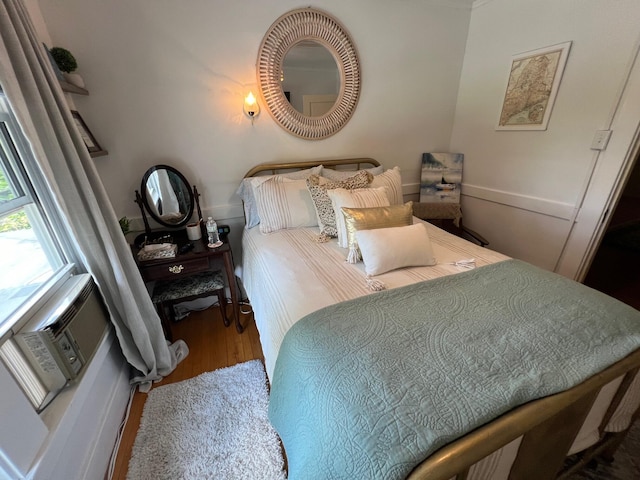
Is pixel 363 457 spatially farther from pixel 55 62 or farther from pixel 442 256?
pixel 55 62

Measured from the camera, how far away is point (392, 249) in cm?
139

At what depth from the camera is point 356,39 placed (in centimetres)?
213

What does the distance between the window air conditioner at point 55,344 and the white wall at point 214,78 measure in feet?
3.22

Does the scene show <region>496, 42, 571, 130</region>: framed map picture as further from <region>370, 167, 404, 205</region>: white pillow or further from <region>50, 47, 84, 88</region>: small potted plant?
<region>50, 47, 84, 88</region>: small potted plant

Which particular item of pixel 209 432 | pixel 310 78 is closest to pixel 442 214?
pixel 310 78

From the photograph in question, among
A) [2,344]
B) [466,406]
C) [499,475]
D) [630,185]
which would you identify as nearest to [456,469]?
[466,406]

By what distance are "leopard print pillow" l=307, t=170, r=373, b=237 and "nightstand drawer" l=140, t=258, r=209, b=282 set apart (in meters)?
0.84

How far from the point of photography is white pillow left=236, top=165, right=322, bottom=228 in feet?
6.63

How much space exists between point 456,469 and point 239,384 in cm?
135

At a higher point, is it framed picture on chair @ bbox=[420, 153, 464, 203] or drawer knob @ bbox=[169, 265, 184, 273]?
framed picture on chair @ bbox=[420, 153, 464, 203]

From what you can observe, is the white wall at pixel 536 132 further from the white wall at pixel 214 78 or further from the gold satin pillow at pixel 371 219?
the gold satin pillow at pixel 371 219

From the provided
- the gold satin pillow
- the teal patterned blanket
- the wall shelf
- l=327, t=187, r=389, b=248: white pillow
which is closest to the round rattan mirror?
l=327, t=187, r=389, b=248: white pillow

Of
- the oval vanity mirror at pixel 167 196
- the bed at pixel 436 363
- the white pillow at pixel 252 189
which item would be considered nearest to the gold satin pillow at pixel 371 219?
the bed at pixel 436 363

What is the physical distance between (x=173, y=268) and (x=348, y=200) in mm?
1229
